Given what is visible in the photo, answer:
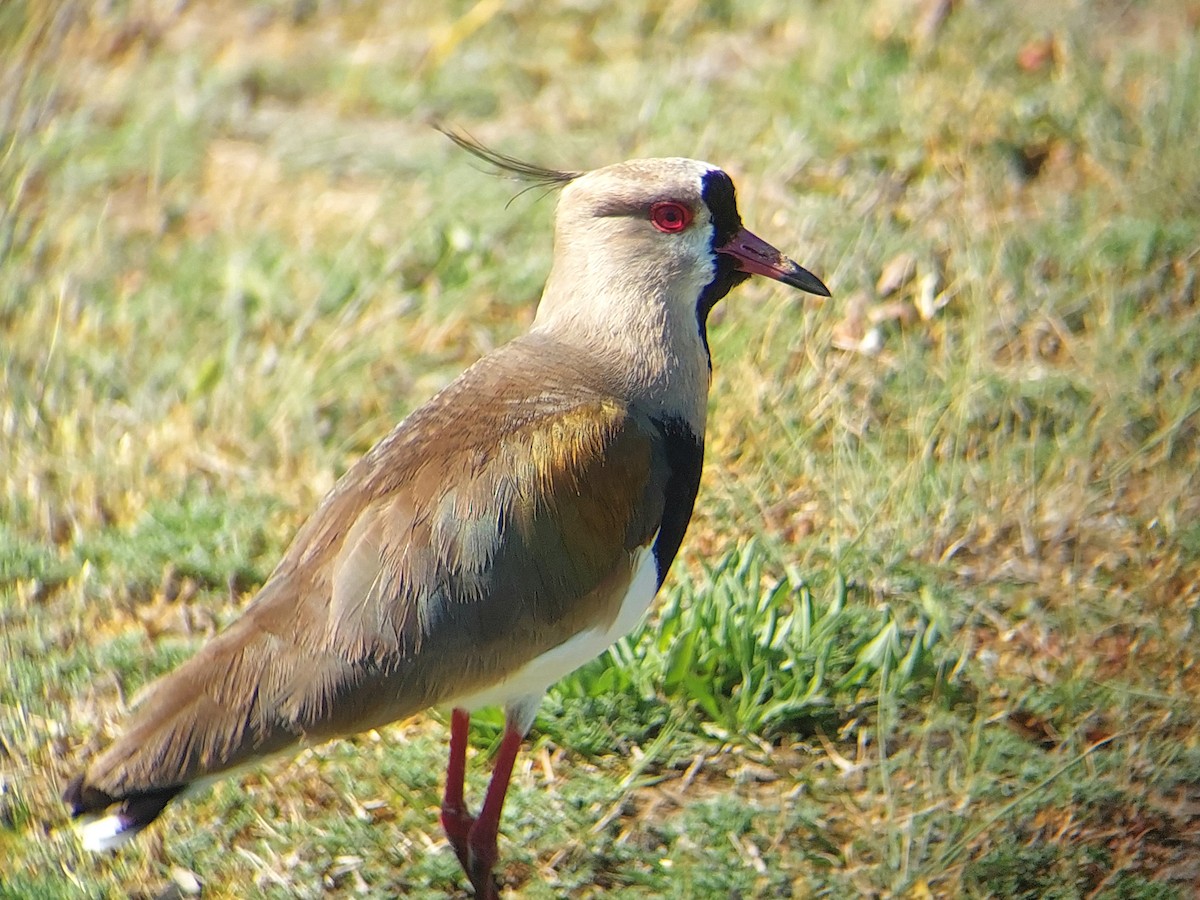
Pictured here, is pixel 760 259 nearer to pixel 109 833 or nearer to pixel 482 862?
pixel 482 862

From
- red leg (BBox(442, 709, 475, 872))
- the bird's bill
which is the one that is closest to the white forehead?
the bird's bill

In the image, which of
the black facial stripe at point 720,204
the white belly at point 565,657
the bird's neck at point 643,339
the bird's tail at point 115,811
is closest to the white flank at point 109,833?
the bird's tail at point 115,811

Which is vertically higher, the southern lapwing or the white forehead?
the white forehead

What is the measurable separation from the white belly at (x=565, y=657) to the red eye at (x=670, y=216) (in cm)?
77

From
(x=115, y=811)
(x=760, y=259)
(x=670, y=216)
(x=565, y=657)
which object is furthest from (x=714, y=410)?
(x=115, y=811)

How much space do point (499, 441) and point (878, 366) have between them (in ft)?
6.17

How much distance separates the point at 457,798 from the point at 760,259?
1463 millimetres

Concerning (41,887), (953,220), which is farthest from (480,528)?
(953,220)

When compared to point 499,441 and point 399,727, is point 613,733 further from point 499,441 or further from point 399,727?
point 499,441

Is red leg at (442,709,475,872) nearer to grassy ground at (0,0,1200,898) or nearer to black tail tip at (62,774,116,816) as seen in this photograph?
grassy ground at (0,0,1200,898)

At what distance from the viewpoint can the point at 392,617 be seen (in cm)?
319

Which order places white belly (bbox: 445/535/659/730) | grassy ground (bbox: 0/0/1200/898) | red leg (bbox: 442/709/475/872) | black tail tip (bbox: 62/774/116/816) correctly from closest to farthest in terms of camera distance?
black tail tip (bbox: 62/774/116/816) → white belly (bbox: 445/535/659/730) → red leg (bbox: 442/709/475/872) → grassy ground (bbox: 0/0/1200/898)

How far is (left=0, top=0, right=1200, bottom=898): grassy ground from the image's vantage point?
364 centimetres

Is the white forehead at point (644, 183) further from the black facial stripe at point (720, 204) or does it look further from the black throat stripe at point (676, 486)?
the black throat stripe at point (676, 486)
